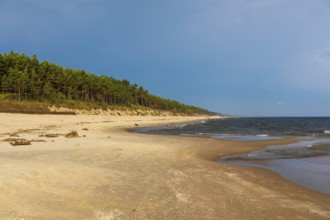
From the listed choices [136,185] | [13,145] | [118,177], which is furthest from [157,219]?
[13,145]

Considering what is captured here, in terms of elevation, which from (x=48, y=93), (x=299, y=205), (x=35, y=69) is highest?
(x=35, y=69)

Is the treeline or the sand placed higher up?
the treeline

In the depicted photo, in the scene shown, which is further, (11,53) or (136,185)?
(11,53)

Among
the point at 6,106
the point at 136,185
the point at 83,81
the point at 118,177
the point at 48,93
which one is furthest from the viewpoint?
the point at 83,81

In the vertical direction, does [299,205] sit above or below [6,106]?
below

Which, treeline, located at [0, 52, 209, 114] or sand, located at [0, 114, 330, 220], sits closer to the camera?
sand, located at [0, 114, 330, 220]

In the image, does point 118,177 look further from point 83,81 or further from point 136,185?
point 83,81

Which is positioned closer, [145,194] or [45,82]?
[145,194]

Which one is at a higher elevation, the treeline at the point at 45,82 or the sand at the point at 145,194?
the treeline at the point at 45,82

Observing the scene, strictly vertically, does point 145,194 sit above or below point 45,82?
below

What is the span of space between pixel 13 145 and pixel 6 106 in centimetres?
4446

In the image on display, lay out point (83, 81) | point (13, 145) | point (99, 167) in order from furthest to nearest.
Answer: point (83, 81) < point (13, 145) < point (99, 167)

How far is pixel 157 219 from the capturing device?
7266 millimetres

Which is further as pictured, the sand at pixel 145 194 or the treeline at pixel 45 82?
the treeline at pixel 45 82
